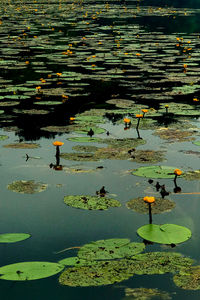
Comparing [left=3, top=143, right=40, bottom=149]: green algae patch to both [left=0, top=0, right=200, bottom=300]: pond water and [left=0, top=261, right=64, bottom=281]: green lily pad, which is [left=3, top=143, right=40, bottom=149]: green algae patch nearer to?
[left=0, top=0, right=200, bottom=300]: pond water

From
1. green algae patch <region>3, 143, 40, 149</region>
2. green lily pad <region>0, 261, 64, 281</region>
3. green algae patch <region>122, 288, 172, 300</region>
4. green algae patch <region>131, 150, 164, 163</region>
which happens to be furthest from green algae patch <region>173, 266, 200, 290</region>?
green algae patch <region>3, 143, 40, 149</region>

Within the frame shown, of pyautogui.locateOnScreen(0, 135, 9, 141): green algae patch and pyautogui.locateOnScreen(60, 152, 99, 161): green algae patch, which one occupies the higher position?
pyautogui.locateOnScreen(0, 135, 9, 141): green algae patch

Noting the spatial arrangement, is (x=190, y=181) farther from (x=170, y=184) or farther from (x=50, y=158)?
(x=50, y=158)

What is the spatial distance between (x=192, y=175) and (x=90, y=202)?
106 cm

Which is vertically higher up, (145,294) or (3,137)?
(3,137)

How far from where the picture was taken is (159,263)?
3018mm

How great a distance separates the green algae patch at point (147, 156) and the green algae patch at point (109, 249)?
1618mm

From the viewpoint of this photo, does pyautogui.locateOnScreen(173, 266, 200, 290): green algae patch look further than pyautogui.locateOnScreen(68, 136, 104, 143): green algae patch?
No

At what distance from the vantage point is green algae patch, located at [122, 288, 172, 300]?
271 cm

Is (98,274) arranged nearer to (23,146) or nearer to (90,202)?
(90,202)

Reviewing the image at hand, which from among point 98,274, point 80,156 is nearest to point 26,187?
point 80,156

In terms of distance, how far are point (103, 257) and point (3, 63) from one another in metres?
8.18

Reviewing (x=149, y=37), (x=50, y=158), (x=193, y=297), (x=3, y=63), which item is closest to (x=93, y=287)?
(x=193, y=297)

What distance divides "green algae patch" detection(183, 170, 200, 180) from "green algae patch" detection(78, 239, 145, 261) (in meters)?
1.28
